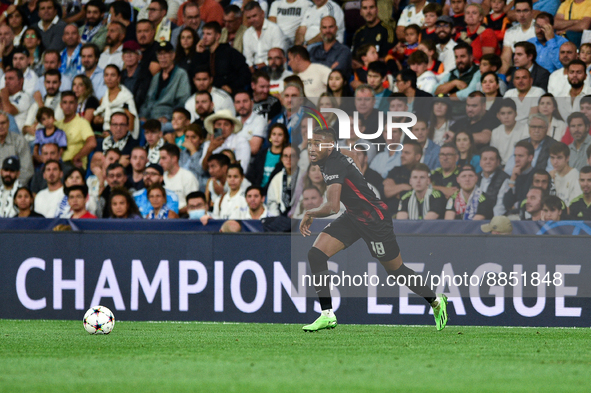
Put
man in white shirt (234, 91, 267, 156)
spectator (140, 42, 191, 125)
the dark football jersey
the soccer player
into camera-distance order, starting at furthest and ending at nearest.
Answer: spectator (140, 42, 191, 125)
man in white shirt (234, 91, 267, 156)
the dark football jersey
the soccer player

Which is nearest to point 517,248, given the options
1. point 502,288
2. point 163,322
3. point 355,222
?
point 502,288

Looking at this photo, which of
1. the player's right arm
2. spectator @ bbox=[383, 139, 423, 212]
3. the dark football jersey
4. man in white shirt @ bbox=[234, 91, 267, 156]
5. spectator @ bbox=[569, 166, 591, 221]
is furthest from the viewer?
man in white shirt @ bbox=[234, 91, 267, 156]

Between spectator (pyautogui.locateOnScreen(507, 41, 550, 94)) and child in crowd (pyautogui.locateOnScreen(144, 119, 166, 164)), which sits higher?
spectator (pyautogui.locateOnScreen(507, 41, 550, 94))

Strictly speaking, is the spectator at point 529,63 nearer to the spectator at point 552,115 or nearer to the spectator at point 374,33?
the spectator at point 552,115

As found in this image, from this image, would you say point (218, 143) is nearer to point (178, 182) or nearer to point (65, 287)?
point (178, 182)

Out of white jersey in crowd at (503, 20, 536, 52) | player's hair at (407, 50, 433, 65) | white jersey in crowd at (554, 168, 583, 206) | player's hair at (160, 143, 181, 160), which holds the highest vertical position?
white jersey in crowd at (503, 20, 536, 52)

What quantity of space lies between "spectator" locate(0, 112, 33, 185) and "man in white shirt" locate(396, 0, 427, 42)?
6.29 meters

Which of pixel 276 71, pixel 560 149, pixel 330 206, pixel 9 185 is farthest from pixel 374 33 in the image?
pixel 9 185

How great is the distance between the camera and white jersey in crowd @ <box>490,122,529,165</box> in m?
11.0

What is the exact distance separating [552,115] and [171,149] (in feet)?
17.8

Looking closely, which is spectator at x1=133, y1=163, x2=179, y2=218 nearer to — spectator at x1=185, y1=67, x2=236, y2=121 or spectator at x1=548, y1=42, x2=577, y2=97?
spectator at x1=185, y1=67, x2=236, y2=121

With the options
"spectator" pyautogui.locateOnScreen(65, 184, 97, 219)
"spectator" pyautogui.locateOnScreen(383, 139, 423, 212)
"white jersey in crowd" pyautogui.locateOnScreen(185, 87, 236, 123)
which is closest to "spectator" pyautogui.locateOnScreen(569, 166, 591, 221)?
"spectator" pyautogui.locateOnScreen(383, 139, 423, 212)

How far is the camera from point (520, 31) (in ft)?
41.0

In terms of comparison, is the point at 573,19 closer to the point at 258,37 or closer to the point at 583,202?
the point at 583,202
